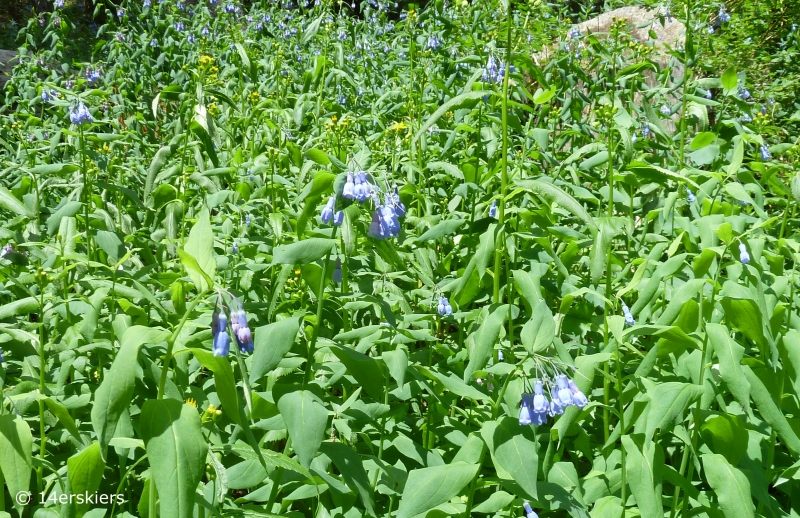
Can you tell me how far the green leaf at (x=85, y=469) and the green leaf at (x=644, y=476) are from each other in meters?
1.32

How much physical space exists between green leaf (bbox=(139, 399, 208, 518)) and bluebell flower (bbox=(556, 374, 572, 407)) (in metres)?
0.92

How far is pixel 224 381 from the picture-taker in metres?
1.31

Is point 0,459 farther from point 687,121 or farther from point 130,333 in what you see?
point 687,121

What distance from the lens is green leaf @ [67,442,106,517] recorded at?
1604 mm

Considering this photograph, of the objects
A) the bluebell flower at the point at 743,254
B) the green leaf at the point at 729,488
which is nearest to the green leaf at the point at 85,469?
the green leaf at the point at 729,488

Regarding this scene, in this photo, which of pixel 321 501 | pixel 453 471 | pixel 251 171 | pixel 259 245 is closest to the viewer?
pixel 453 471

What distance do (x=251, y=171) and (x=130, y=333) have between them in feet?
6.89

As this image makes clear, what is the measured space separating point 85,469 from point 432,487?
826 mm

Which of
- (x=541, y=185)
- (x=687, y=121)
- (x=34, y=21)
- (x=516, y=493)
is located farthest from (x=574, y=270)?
(x=34, y=21)

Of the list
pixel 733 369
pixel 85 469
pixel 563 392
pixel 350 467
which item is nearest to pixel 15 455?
pixel 85 469

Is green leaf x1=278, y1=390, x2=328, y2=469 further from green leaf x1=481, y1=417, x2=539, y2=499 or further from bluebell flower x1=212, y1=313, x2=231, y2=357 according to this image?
green leaf x1=481, y1=417, x2=539, y2=499

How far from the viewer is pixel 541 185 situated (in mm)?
2104

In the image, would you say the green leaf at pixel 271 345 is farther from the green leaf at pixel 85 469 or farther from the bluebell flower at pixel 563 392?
the bluebell flower at pixel 563 392

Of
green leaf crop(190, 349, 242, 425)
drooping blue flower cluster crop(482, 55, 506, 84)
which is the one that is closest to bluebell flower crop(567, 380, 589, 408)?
green leaf crop(190, 349, 242, 425)
